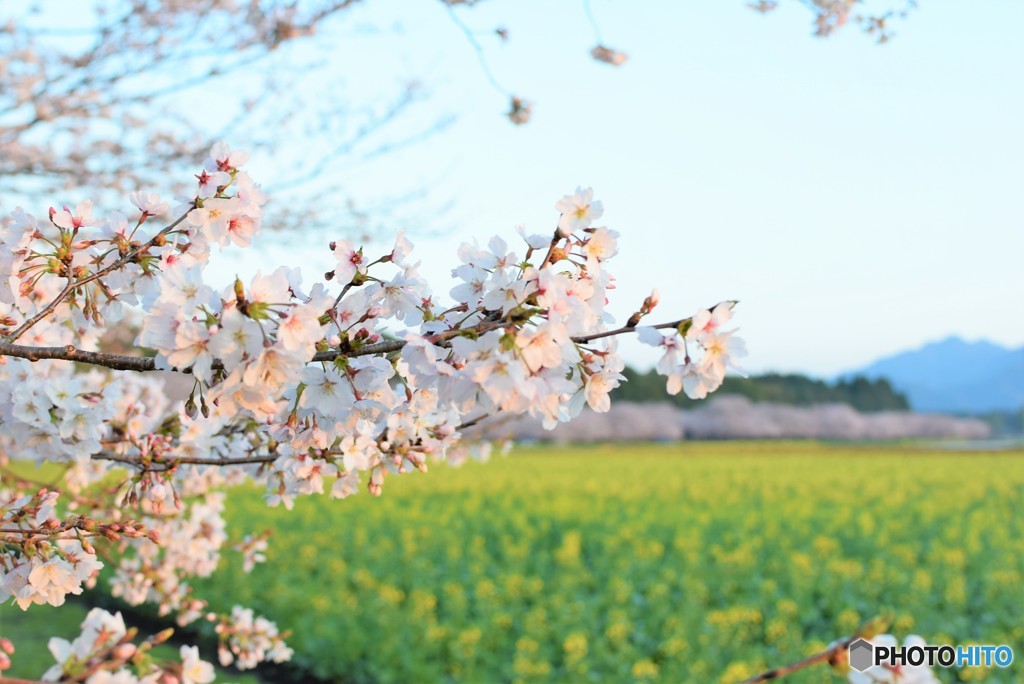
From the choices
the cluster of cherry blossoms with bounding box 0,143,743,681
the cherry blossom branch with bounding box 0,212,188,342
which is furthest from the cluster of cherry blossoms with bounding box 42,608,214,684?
the cherry blossom branch with bounding box 0,212,188,342

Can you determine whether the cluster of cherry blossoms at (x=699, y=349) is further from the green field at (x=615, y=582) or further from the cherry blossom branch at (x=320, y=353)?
the green field at (x=615, y=582)

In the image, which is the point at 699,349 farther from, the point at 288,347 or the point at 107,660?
the point at 107,660

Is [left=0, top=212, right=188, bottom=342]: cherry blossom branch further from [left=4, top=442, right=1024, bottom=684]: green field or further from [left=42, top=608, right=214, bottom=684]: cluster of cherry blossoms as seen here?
[left=4, top=442, right=1024, bottom=684]: green field

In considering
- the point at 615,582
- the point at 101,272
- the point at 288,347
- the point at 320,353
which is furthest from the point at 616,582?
the point at 288,347

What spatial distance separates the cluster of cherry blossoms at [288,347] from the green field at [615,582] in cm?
365

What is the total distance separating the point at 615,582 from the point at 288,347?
6.34 m

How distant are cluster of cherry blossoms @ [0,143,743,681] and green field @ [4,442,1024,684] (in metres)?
3.65

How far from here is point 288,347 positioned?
1.20 metres

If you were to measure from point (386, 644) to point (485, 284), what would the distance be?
204 inches

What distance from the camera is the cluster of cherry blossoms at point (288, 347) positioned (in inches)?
48.9

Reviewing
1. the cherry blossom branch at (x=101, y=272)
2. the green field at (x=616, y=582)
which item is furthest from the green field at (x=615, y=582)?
the cherry blossom branch at (x=101, y=272)

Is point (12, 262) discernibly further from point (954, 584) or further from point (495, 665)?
point (954, 584)

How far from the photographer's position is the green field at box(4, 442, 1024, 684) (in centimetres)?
582

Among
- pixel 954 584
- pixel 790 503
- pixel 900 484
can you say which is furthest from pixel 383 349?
pixel 900 484
